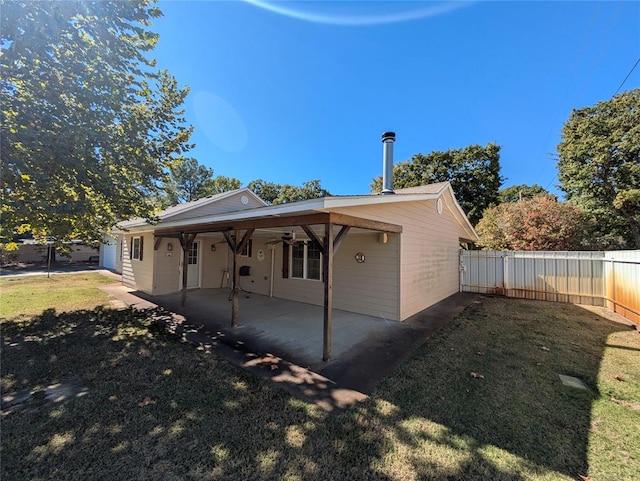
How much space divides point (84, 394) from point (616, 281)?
40.4 ft

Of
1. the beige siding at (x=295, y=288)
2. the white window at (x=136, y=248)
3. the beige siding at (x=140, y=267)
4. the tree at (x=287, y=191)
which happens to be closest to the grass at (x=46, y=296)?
the beige siding at (x=140, y=267)

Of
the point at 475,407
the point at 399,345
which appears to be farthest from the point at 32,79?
the point at 475,407

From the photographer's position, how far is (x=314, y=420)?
2805mm

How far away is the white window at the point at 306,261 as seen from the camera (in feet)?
27.1

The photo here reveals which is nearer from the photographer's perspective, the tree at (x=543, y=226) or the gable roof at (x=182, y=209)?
the gable roof at (x=182, y=209)

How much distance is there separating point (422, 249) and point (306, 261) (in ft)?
11.8

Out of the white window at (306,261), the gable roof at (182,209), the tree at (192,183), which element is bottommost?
the white window at (306,261)

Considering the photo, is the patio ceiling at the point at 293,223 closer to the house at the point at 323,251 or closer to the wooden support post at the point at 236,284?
the house at the point at 323,251

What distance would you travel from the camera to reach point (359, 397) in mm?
3268

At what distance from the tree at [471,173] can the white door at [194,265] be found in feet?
72.6

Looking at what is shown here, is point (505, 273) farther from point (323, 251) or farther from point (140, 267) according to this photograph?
point (140, 267)

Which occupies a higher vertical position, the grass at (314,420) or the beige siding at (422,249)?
the beige siding at (422,249)

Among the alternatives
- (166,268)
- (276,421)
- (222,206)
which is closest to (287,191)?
(222,206)

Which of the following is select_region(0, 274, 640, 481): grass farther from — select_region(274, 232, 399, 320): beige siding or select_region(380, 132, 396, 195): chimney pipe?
select_region(380, 132, 396, 195): chimney pipe
